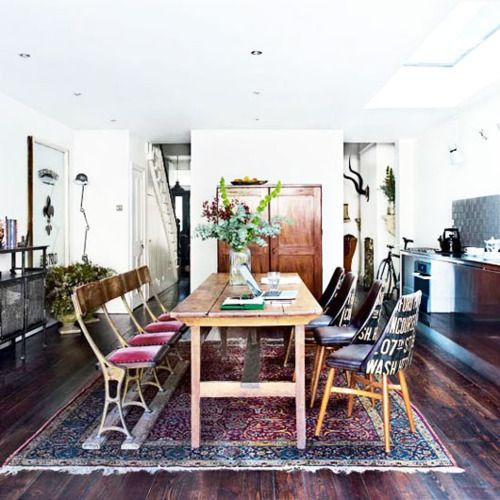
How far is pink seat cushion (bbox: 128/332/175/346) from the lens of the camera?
324cm

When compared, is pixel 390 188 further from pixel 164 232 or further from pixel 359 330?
pixel 359 330

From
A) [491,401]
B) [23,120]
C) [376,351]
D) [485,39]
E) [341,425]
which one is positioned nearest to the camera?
[376,351]

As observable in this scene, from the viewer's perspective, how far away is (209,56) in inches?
159

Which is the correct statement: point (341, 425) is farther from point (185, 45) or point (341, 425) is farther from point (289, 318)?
point (185, 45)

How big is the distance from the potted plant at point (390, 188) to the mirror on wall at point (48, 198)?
5497 millimetres

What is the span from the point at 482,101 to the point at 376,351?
14.3ft

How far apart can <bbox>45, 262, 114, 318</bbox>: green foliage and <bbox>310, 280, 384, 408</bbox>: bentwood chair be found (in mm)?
3413

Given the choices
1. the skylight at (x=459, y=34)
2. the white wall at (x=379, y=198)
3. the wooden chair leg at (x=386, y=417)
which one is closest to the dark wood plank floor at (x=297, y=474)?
the wooden chair leg at (x=386, y=417)

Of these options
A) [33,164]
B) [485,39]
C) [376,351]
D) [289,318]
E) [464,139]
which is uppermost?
[485,39]

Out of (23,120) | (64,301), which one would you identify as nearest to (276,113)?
(23,120)

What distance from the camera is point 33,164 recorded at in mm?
5594

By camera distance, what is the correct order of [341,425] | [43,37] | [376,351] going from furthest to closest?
[43,37] < [341,425] < [376,351]

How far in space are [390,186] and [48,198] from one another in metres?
5.74

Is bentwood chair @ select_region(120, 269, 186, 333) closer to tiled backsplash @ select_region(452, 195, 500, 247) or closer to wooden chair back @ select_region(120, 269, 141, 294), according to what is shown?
wooden chair back @ select_region(120, 269, 141, 294)
